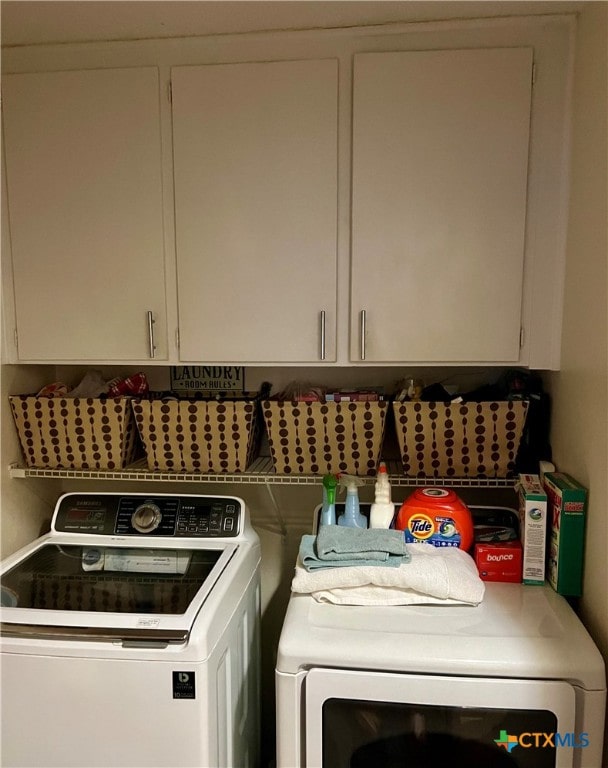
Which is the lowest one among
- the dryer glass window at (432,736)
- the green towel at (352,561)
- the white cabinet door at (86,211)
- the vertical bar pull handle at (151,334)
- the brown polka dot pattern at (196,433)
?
the dryer glass window at (432,736)

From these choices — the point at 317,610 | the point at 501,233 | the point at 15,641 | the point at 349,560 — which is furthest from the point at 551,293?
the point at 15,641

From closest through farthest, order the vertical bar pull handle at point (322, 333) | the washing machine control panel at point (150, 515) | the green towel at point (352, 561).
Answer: the green towel at point (352, 561), the vertical bar pull handle at point (322, 333), the washing machine control panel at point (150, 515)

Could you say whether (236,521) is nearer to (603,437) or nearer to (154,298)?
(154,298)

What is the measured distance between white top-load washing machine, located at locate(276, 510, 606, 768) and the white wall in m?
0.14

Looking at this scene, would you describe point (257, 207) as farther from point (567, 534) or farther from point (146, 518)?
point (567, 534)

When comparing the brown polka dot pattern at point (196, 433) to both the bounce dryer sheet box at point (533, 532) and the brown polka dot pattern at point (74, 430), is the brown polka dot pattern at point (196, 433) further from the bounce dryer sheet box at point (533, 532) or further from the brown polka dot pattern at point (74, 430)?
the bounce dryer sheet box at point (533, 532)

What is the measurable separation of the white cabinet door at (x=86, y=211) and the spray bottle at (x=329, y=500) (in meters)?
0.63

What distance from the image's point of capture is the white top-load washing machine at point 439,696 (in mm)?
1098

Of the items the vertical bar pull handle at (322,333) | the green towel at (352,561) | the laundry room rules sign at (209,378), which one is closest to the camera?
the green towel at (352,561)

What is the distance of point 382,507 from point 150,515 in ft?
2.37

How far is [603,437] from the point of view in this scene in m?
1.21

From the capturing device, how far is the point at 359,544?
137cm

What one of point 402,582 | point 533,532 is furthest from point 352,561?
point 533,532

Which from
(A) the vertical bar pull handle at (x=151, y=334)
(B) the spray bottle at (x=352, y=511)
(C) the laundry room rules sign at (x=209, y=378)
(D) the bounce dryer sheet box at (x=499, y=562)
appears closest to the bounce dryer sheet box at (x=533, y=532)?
(D) the bounce dryer sheet box at (x=499, y=562)
